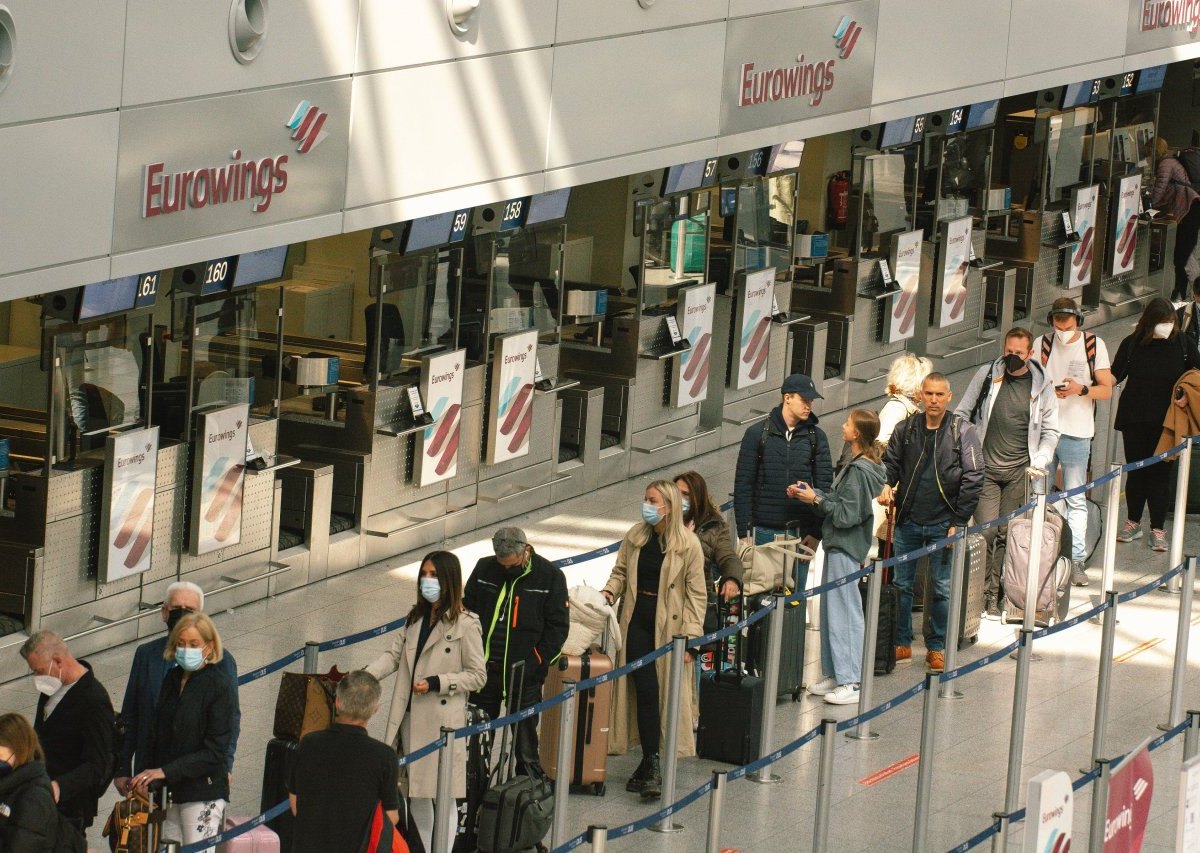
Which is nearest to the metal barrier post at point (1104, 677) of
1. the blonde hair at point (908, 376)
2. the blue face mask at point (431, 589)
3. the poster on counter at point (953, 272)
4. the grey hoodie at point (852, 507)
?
the grey hoodie at point (852, 507)

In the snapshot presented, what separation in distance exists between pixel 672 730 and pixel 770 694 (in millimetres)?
983

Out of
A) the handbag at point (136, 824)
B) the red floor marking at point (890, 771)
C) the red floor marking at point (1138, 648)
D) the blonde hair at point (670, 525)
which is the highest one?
the blonde hair at point (670, 525)

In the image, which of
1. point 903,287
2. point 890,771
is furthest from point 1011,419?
point 903,287

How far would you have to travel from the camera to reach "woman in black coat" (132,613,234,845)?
26.5 feet

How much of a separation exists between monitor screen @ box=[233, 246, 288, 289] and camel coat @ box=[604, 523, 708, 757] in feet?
11.4

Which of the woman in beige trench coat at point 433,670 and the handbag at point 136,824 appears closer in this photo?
the handbag at point 136,824

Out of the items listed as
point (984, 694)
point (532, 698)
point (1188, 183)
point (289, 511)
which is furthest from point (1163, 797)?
point (1188, 183)

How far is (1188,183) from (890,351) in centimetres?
506

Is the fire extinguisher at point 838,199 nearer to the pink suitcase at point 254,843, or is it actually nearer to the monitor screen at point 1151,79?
the monitor screen at point 1151,79

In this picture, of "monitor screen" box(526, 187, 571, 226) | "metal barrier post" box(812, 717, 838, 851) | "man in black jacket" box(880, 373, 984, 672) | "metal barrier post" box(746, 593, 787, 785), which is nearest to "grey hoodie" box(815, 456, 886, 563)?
"man in black jacket" box(880, 373, 984, 672)

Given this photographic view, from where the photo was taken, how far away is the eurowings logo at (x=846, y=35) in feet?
55.1

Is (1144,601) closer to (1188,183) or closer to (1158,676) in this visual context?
(1158,676)

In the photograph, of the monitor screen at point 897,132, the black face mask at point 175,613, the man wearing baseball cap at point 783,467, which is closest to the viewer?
the black face mask at point 175,613

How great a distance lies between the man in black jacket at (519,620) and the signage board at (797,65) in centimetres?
698
